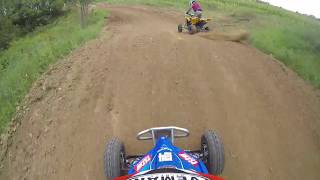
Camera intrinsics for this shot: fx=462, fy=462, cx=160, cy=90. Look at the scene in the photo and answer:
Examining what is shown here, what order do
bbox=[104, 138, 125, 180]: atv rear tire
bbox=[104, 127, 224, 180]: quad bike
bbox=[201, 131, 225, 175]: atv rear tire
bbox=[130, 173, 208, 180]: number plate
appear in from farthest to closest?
bbox=[201, 131, 225, 175]: atv rear tire, bbox=[104, 138, 125, 180]: atv rear tire, bbox=[104, 127, 224, 180]: quad bike, bbox=[130, 173, 208, 180]: number plate

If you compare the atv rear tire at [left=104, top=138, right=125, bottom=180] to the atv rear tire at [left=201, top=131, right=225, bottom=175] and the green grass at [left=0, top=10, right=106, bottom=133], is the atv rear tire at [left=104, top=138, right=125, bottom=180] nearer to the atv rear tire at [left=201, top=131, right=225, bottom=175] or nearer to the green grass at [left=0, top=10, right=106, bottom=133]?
the atv rear tire at [left=201, top=131, right=225, bottom=175]

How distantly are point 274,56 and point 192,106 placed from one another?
569 centimetres

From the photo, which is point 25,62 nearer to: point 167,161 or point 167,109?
point 167,109

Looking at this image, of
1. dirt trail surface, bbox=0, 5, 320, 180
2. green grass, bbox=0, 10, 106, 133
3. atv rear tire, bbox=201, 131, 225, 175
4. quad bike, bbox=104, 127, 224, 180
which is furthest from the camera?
green grass, bbox=0, 10, 106, 133

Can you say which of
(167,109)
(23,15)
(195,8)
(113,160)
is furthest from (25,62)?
Answer: (113,160)

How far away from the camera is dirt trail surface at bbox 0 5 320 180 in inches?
373

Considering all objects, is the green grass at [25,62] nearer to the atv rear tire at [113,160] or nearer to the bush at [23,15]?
the bush at [23,15]

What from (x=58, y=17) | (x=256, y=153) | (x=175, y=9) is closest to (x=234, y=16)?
(x=175, y=9)

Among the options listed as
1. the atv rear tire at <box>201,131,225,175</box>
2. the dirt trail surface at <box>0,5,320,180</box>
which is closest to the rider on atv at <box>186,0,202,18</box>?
the dirt trail surface at <box>0,5,320,180</box>

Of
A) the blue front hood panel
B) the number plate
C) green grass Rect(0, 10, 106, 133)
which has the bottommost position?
green grass Rect(0, 10, 106, 133)

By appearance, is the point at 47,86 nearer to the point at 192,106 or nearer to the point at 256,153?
the point at 192,106

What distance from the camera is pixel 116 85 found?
11.6 metres

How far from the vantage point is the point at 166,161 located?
21.0 ft

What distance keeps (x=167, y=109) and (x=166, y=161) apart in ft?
13.7
